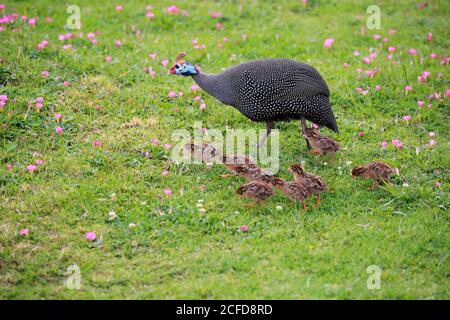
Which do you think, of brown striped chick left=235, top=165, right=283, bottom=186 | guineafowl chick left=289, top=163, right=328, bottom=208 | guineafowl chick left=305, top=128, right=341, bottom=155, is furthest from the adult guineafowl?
guineafowl chick left=289, top=163, right=328, bottom=208

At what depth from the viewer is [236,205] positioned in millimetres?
6031

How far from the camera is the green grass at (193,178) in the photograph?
16.8 feet

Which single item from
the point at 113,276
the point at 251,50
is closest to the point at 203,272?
the point at 113,276

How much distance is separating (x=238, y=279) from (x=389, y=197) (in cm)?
201

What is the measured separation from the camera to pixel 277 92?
21.6 ft

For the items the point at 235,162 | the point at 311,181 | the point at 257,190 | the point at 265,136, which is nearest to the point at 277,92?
the point at 265,136

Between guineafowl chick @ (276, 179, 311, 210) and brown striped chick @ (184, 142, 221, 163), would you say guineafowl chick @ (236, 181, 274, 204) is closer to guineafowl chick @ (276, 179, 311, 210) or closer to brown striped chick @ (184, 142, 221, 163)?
guineafowl chick @ (276, 179, 311, 210)

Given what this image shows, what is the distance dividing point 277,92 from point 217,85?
75cm

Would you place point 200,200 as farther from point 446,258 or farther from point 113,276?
point 446,258

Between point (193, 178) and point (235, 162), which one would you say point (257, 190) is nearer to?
point (235, 162)

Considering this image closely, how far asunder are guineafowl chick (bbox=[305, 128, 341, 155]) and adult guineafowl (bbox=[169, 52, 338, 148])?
5.9 inches

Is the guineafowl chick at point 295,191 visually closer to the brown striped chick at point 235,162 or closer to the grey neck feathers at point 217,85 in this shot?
the brown striped chick at point 235,162

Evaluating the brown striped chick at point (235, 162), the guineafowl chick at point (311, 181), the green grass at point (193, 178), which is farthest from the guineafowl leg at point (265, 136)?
the guineafowl chick at point (311, 181)

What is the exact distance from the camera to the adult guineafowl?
6598 millimetres
